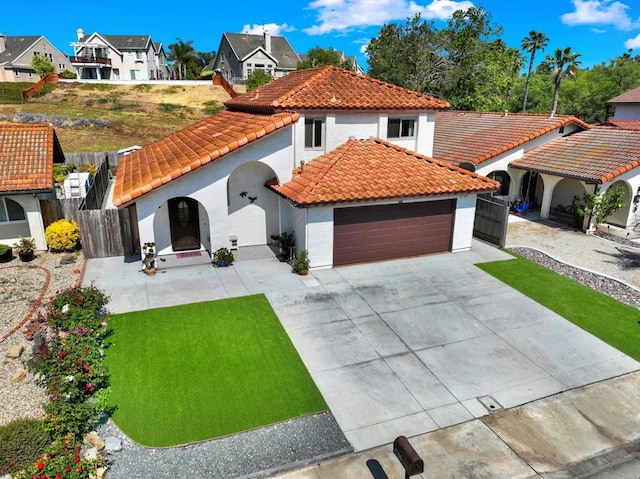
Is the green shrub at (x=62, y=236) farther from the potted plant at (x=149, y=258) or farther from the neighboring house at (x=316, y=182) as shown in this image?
the potted plant at (x=149, y=258)

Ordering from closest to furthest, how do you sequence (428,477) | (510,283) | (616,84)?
(428,477) < (510,283) < (616,84)

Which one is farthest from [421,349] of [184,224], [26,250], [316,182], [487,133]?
[487,133]

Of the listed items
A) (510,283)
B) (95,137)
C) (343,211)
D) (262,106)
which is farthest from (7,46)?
(510,283)

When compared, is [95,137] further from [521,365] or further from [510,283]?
[521,365]

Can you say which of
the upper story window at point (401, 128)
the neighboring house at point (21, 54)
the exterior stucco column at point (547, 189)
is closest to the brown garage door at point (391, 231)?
the upper story window at point (401, 128)

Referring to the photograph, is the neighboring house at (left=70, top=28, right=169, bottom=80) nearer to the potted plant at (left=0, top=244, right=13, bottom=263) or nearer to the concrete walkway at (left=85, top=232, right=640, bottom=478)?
the potted plant at (left=0, top=244, right=13, bottom=263)

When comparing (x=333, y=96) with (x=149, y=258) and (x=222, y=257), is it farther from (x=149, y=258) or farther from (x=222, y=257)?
(x=149, y=258)
